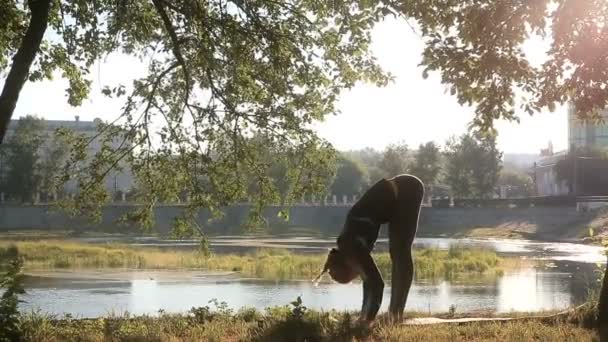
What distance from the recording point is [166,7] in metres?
12.4

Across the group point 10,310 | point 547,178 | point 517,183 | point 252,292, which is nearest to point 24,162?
point 252,292

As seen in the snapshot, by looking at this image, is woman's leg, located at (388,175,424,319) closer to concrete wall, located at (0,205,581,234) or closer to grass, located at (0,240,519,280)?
grass, located at (0,240,519,280)

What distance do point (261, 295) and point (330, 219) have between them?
2448 inches

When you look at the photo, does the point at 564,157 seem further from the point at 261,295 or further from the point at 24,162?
the point at 261,295

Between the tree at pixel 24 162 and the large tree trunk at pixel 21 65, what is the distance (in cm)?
6943

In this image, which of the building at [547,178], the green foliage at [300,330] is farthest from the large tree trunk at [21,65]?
the building at [547,178]

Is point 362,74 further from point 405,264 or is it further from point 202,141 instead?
point 405,264

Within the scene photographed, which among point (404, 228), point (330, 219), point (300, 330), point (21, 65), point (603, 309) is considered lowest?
point (300, 330)

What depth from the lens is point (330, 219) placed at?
85.4 m

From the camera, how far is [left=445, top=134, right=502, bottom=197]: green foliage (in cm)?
8606

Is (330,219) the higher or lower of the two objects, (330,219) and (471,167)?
the lower

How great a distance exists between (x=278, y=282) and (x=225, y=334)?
17.7 metres

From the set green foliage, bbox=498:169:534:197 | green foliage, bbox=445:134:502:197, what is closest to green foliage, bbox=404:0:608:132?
green foliage, bbox=445:134:502:197

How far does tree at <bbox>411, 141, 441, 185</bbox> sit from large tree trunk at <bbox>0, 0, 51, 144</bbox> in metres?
78.0
